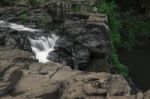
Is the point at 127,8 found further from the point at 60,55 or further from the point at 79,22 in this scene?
the point at 60,55

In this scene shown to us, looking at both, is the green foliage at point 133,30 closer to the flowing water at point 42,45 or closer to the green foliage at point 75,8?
the green foliage at point 75,8

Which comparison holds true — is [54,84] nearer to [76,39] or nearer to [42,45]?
[42,45]

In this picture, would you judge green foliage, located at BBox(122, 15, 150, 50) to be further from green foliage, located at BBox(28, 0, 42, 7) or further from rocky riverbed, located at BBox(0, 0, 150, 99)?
rocky riverbed, located at BBox(0, 0, 150, 99)

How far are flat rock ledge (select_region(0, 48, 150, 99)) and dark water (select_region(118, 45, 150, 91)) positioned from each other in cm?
1124

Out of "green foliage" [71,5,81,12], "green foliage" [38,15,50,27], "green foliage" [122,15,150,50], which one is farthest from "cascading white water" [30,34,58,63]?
"green foliage" [122,15,150,50]

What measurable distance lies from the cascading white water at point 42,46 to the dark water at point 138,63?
22.4 ft

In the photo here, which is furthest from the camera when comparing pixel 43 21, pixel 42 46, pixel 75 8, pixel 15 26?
pixel 75 8

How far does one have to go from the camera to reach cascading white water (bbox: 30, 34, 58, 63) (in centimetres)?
1580

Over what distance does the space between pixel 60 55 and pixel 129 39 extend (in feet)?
42.7

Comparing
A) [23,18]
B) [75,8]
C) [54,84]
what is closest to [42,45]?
[23,18]

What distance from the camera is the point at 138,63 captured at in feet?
83.2

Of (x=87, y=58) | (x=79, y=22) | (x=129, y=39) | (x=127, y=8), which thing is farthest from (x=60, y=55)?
(x=127, y=8)

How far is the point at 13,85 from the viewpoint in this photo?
9.44 meters

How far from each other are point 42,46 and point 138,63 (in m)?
10.8
